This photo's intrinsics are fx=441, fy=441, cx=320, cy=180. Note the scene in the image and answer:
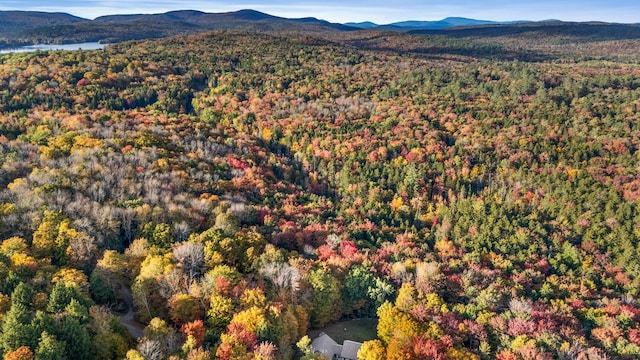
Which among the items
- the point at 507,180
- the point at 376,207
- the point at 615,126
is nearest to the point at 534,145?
the point at 507,180

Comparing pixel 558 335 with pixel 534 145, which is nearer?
pixel 558 335

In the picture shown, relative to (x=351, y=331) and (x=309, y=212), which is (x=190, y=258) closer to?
(x=351, y=331)

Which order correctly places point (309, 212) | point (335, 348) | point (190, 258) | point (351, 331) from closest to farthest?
point (335, 348)
point (351, 331)
point (190, 258)
point (309, 212)

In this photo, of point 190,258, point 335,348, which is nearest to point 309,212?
point 190,258

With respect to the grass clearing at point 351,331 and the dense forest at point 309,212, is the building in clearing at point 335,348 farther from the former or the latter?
the grass clearing at point 351,331

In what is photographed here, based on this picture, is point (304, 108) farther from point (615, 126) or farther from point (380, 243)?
point (615, 126)

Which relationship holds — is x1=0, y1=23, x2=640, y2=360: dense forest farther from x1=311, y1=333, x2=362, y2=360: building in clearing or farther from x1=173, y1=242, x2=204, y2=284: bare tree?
x1=311, y1=333, x2=362, y2=360: building in clearing
